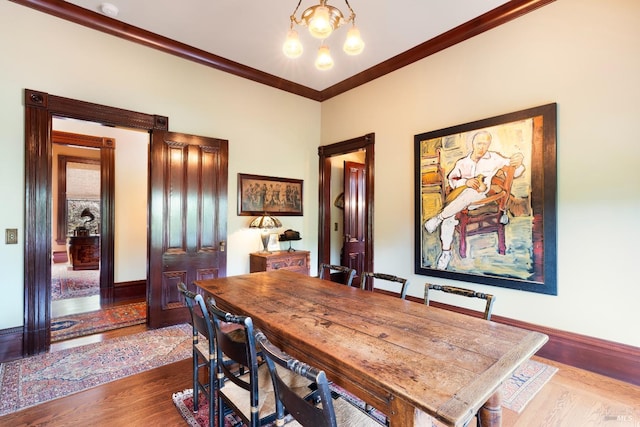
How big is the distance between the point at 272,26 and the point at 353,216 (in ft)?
10.4

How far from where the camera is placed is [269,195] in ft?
14.8

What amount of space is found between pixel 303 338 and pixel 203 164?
306 centimetres

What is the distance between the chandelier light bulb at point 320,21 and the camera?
1.95 meters

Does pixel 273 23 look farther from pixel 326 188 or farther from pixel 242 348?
pixel 242 348

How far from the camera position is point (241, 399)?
1.49 metres

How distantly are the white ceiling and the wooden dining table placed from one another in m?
2.76

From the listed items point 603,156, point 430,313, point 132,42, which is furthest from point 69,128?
point 603,156

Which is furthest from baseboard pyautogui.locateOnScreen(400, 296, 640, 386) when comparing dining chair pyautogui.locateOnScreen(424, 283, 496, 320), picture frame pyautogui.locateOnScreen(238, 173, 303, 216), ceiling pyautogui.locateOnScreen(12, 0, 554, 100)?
picture frame pyautogui.locateOnScreen(238, 173, 303, 216)

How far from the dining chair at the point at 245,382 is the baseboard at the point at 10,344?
7.98 feet

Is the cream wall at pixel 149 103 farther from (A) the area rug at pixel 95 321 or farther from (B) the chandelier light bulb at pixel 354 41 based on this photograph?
(B) the chandelier light bulb at pixel 354 41

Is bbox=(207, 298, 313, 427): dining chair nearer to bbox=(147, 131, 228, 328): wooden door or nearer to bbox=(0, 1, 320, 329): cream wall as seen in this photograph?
bbox=(147, 131, 228, 328): wooden door

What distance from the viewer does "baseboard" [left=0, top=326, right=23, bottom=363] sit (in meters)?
2.69

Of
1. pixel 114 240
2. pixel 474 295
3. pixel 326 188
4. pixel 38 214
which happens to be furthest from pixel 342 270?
pixel 114 240

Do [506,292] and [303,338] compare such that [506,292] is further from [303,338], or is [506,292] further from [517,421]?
[303,338]
